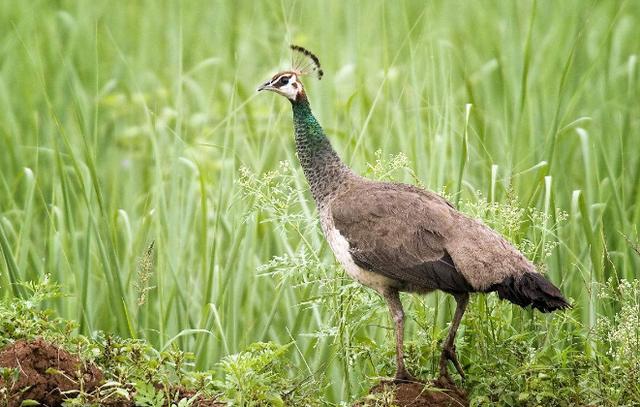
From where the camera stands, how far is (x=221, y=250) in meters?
6.66

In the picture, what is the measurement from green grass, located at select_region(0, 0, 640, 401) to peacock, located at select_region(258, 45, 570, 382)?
153 millimetres

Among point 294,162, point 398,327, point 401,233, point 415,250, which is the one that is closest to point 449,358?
point 398,327

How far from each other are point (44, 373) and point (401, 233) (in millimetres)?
1686

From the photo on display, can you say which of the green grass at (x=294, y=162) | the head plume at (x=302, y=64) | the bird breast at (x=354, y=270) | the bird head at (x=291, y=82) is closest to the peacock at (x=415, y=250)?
the bird breast at (x=354, y=270)

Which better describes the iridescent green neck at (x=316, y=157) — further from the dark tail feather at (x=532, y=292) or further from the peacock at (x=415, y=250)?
the dark tail feather at (x=532, y=292)

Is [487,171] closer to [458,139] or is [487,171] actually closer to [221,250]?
[458,139]

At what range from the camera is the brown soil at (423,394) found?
181 inches

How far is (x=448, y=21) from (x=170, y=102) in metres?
2.14

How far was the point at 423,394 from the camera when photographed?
471cm

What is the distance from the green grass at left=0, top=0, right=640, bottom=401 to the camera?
5.53m

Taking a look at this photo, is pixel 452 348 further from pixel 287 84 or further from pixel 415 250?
pixel 287 84

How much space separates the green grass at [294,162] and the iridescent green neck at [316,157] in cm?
13

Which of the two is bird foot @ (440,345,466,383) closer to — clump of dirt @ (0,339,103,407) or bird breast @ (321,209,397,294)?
bird breast @ (321,209,397,294)

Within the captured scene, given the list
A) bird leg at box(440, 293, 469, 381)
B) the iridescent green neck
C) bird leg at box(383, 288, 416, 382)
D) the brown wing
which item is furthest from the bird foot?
the iridescent green neck
